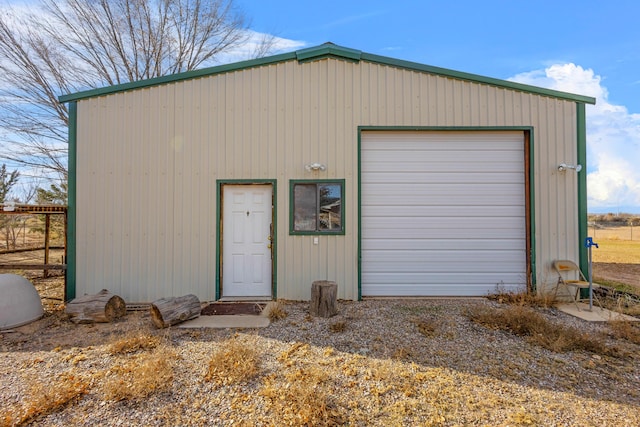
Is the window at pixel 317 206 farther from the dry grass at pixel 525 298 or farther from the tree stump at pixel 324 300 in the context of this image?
the dry grass at pixel 525 298

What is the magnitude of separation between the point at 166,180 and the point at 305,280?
126 inches

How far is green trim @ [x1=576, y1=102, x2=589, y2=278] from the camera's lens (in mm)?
5789

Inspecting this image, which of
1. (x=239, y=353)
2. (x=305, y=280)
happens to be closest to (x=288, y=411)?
(x=239, y=353)

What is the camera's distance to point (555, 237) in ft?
19.1

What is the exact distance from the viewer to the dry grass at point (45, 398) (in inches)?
95.6

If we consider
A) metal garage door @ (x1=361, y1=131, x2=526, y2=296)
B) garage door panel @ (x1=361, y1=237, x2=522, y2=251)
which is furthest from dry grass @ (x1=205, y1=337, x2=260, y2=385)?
garage door panel @ (x1=361, y1=237, x2=522, y2=251)

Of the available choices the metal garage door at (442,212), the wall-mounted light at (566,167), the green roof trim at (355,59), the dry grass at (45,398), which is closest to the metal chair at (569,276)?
the metal garage door at (442,212)

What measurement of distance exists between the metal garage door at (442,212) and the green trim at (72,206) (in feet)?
17.6

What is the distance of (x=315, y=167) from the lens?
18.8 feet

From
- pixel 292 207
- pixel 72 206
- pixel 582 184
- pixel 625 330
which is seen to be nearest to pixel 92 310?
pixel 72 206

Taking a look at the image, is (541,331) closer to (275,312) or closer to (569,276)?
(569,276)

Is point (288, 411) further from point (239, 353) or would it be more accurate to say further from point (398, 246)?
point (398, 246)

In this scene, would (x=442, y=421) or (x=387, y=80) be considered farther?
(x=387, y=80)

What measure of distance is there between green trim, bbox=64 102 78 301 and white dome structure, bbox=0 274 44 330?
2.49 feet
